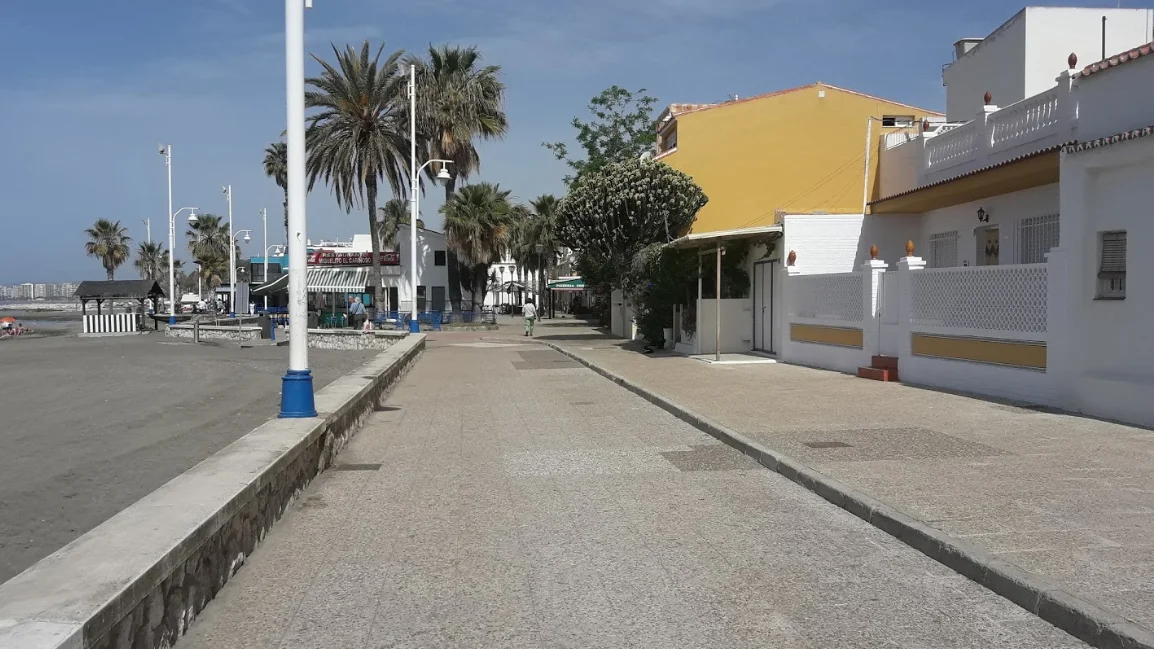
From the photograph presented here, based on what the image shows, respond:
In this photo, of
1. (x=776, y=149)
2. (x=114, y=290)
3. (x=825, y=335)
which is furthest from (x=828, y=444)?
(x=114, y=290)

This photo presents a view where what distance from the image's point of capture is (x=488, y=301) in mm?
91312

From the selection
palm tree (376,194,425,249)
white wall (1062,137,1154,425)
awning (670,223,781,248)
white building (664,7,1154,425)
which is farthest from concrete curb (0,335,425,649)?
palm tree (376,194,425,249)

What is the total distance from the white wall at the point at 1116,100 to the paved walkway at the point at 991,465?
3845 mm

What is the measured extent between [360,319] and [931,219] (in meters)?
25.8

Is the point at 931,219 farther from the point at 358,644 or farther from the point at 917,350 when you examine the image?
the point at 358,644

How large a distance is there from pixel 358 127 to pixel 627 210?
18.7 m

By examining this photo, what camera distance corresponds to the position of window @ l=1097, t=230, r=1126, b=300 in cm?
1151

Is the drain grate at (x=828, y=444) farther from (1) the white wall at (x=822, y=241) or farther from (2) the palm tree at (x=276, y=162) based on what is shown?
(2) the palm tree at (x=276, y=162)

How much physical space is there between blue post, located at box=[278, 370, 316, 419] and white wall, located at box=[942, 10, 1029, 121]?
61.6 ft

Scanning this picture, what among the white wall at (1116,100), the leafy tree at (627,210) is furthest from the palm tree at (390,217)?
the white wall at (1116,100)

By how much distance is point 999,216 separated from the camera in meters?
17.9

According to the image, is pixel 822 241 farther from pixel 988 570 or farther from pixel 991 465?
pixel 988 570

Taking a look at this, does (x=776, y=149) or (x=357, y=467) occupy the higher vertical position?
(x=776, y=149)

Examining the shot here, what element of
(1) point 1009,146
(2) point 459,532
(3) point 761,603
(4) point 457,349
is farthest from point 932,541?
(4) point 457,349
